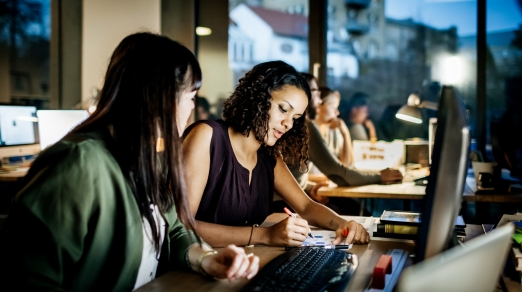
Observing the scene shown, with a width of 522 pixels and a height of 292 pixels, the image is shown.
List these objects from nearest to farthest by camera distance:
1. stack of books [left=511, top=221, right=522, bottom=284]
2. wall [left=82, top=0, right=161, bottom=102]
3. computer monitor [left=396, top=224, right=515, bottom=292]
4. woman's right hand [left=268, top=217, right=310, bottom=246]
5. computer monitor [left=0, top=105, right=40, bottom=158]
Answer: computer monitor [left=396, top=224, right=515, bottom=292] → stack of books [left=511, top=221, right=522, bottom=284] → woman's right hand [left=268, top=217, right=310, bottom=246] → computer monitor [left=0, top=105, right=40, bottom=158] → wall [left=82, top=0, right=161, bottom=102]

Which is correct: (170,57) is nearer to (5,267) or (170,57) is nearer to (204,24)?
(5,267)

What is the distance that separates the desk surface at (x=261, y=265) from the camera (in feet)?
3.62

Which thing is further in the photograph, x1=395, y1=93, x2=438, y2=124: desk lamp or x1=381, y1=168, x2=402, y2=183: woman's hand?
x1=395, y1=93, x2=438, y2=124: desk lamp

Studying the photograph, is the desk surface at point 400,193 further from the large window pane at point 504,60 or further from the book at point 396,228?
the large window pane at point 504,60

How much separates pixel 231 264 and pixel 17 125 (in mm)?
3434

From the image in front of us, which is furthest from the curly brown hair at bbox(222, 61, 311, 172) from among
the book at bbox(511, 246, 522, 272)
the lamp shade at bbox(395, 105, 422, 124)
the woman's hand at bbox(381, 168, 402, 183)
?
the lamp shade at bbox(395, 105, 422, 124)

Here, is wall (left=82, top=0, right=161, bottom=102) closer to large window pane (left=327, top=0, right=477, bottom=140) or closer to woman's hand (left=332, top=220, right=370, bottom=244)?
large window pane (left=327, top=0, right=477, bottom=140)

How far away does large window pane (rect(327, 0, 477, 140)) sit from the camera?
465cm

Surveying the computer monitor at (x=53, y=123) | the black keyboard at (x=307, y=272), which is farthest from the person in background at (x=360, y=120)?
the black keyboard at (x=307, y=272)

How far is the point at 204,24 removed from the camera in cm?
552

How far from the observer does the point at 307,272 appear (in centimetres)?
112

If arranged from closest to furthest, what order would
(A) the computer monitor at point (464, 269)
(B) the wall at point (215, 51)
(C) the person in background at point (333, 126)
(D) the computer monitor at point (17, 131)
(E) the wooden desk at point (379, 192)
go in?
(A) the computer monitor at point (464, 269)
(E) the wooden desk at point (379, 192)
(D) the computer monitor at point (17, 131)
(C) the person in background at point (333, 126)
(B) the wall at point (215, 51)

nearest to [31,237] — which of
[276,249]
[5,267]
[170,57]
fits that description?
[5,267]

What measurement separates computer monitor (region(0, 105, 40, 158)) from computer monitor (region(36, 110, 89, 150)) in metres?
0.48
